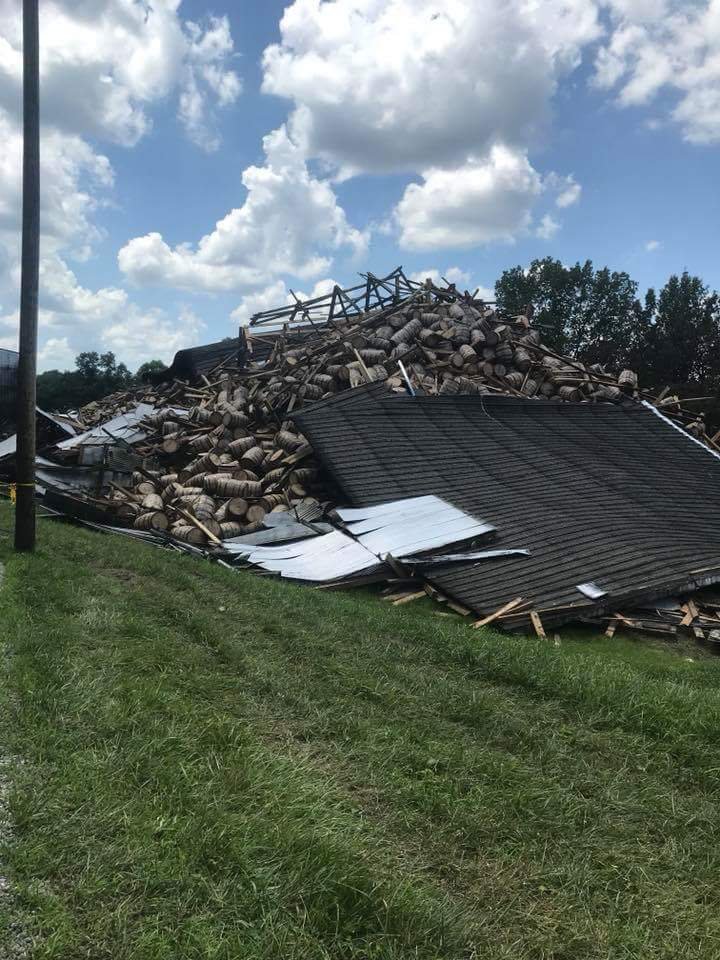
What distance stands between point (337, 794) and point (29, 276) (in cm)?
707

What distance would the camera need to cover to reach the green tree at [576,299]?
162 feet

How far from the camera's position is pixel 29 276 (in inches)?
311

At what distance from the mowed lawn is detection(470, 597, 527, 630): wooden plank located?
1250 mm

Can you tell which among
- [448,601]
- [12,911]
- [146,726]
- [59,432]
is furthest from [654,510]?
[59,432]

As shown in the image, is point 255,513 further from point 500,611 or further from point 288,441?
point 500,611

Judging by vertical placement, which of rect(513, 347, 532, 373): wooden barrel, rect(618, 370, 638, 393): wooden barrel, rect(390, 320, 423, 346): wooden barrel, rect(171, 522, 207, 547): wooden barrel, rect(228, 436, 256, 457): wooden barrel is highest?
rect(390, 320, 423, 346): wooden barrel

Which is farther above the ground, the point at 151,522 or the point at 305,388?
the point at 305,388

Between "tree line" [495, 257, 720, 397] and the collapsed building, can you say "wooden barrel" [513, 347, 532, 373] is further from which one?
"tree line" [495, 257, 720, 397]

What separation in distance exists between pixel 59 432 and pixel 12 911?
74.3 feet

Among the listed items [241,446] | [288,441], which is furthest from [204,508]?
[241,446]

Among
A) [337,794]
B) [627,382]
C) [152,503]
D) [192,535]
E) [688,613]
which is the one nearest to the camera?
[337,794]

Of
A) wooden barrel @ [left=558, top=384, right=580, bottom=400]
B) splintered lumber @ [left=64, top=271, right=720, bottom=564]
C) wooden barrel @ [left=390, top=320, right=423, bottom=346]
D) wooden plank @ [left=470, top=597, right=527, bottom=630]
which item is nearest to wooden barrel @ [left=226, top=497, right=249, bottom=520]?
splintered lumber @ [left=64, top=271, right=720, bottom=564]

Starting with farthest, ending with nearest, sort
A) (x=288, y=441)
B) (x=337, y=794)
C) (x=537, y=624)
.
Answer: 1. (x=288, y=441)
2. (x=537, y=624)
3. (x=337, y=794)

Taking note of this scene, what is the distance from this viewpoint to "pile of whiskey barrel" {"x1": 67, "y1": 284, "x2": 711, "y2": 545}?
12.3m
